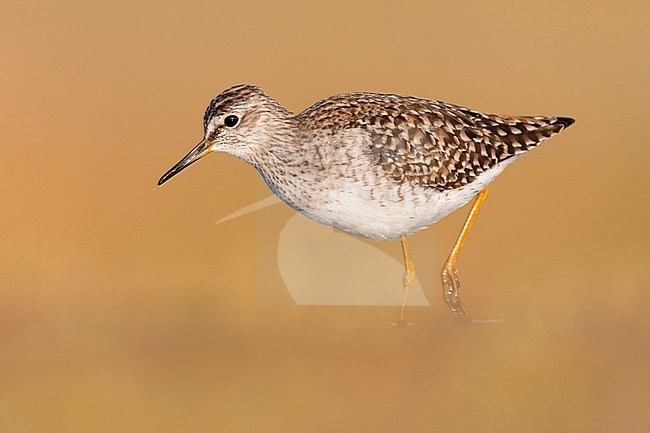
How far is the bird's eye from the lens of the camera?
14.1 meters

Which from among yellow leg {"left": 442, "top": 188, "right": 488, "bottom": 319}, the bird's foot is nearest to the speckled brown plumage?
yellow leg {"left": 442, "top": 188, "right": 488, "bottom": 319}

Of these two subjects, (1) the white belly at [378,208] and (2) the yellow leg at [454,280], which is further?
(2) the yellow leg at [454,280]

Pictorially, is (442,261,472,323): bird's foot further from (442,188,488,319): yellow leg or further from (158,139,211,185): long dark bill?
(158,139,211,185): long dark bill

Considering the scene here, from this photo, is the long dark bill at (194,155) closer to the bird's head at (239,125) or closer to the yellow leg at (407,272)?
the bird's head at (239,125)

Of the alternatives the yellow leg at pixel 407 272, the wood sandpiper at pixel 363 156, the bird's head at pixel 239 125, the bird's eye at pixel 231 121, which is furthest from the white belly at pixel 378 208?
the bird's eye at pixel 231 121

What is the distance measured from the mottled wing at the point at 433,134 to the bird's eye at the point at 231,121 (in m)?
1.15

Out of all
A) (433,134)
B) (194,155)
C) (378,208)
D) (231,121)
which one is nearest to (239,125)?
(231,121)

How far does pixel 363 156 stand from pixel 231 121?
1.78 metres

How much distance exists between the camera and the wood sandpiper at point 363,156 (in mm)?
13961

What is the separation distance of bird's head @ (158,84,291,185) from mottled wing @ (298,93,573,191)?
2.11 ft

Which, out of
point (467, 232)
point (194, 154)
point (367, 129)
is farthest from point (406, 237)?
point (194, 154)

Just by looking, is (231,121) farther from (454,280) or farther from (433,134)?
(454,280)

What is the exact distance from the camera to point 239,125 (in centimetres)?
1420

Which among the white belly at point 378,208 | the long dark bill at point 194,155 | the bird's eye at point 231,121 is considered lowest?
the white belly at point 378,208
